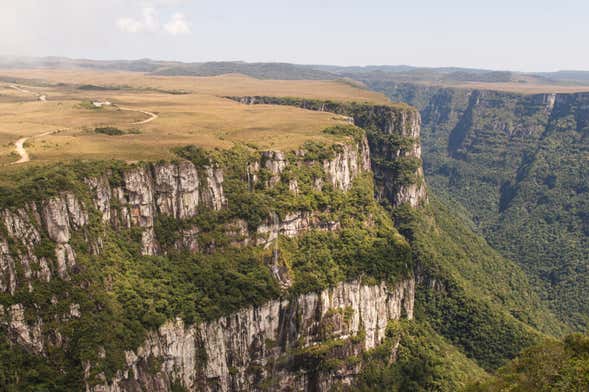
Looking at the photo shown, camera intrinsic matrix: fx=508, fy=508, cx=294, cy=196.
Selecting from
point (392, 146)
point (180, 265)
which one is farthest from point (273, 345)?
point (392, 146)

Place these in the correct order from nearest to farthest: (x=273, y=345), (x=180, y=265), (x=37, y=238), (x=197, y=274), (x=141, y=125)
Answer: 1. (x=37, y=238)
2. (x=180, y=265)
3. (x=197, y=274)
4. (x=273, y=345)
5. (x=141, y=125)

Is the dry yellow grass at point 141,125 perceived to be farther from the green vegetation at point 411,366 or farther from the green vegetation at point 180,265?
the green vegetation at point 411,366

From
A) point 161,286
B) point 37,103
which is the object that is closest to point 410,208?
point 161,286

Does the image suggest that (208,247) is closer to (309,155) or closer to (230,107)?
(309,155)

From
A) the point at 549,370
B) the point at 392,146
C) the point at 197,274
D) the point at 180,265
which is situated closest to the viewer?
the point at 549,370

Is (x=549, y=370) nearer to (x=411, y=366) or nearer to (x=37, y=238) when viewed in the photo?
(x=411, y=366)
